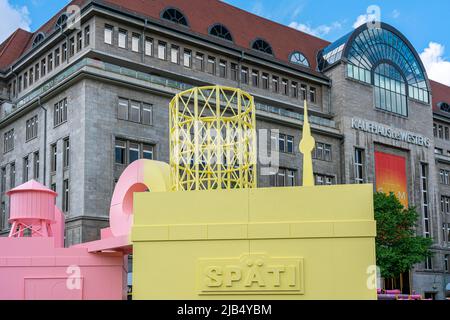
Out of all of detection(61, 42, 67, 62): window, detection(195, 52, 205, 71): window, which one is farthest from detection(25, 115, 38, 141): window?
detection(195, 52, 205, 71): window

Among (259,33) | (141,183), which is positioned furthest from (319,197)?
(259,33)

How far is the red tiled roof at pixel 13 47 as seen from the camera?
63938mm

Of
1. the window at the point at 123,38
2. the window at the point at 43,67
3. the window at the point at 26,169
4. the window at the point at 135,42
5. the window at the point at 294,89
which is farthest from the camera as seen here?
the window at the point at 294,89

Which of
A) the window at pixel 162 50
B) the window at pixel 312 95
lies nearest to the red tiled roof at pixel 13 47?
the window at pixel 162 50

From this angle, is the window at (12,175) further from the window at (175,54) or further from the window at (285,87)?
the window at (285,87)

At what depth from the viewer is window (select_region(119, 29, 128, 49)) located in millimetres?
53750

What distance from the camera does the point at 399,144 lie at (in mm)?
68625

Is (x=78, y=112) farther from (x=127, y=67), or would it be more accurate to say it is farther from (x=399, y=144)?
(x=399, y=144)

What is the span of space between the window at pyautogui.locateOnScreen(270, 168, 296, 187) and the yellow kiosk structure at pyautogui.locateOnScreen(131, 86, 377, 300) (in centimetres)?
4105

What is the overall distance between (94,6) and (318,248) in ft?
130

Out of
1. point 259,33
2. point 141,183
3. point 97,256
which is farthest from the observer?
point 259,33

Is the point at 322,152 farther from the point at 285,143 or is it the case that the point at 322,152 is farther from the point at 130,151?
the point at 130,151

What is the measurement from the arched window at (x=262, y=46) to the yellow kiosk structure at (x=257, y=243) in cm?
4740
